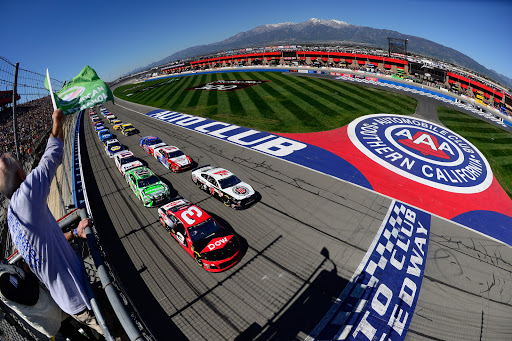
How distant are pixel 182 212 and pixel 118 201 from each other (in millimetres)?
6581

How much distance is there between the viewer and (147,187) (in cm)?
1563

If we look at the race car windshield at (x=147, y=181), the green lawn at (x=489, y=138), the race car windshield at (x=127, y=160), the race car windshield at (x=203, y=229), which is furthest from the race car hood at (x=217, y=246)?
the green lawn at (x=489, y=138)

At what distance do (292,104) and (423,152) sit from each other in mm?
18894

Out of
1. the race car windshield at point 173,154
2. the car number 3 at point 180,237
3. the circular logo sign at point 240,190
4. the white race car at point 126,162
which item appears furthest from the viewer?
the race car windshield at point 173,154

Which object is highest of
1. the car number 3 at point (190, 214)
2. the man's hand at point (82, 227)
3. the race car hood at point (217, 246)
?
the man's hand at point (82, 227)

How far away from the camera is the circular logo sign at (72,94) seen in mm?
10266

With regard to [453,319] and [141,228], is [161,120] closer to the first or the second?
[141,228]

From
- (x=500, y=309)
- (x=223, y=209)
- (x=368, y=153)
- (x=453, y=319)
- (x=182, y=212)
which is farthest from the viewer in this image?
(x=368, y=153)

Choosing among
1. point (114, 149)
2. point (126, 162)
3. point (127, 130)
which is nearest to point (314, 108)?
point (126, 162)

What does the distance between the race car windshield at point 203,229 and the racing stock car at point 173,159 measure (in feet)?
29.0

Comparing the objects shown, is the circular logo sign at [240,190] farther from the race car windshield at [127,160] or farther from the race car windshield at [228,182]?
the race car windshield at [127,160]

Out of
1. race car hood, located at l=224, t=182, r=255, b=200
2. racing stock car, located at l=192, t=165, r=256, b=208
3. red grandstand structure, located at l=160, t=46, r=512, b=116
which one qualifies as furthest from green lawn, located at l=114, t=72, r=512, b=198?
red grandstand structure, located at l=160, t=46, r=512, b=116

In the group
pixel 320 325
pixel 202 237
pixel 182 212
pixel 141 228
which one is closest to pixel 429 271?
pixel 320 325

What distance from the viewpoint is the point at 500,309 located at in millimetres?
10094
